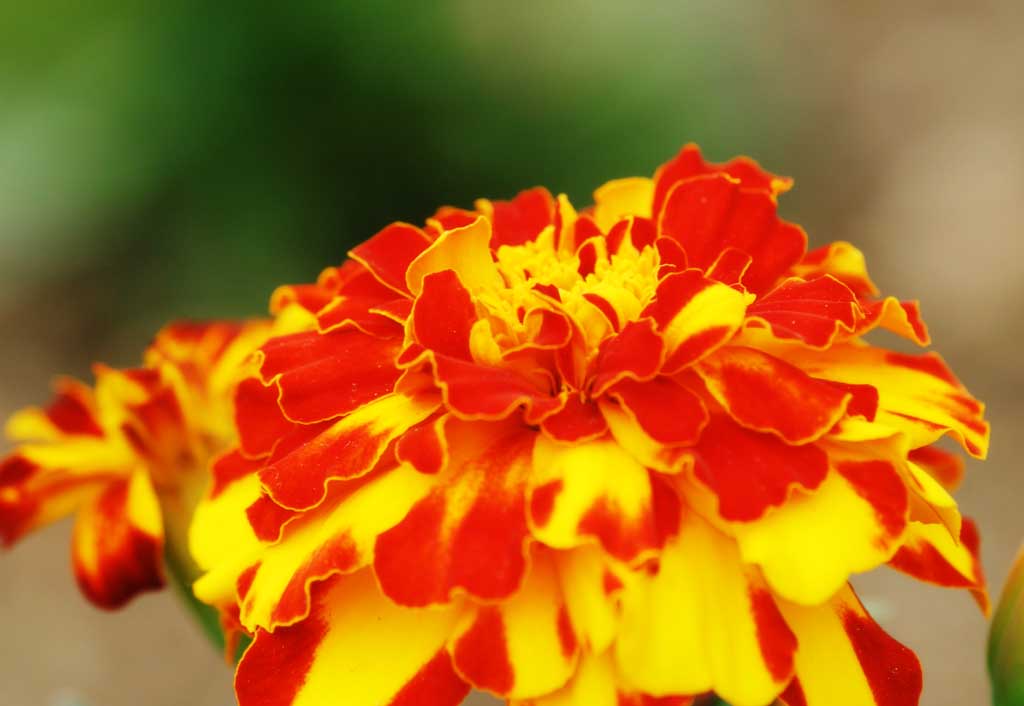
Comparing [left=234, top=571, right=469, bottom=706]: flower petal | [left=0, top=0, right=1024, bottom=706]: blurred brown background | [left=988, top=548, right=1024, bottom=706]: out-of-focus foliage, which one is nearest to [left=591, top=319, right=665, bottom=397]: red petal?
[left=234, top=571, right=469, bottom=706]: flower petal

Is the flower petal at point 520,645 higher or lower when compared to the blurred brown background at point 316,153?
higher

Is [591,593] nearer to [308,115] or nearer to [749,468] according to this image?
[749,468]

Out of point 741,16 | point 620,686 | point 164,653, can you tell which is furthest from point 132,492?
point 741,16

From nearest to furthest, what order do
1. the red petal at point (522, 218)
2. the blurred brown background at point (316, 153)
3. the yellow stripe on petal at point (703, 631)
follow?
1. the yellow stripe on petal at point (703, 631)
2. the red petal at point (522, 218)
3. the blurred brown background at point (316, 153)

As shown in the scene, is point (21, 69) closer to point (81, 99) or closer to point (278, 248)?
point (81, 99)

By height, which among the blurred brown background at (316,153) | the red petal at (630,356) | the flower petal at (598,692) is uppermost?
the red petal at (630,356)

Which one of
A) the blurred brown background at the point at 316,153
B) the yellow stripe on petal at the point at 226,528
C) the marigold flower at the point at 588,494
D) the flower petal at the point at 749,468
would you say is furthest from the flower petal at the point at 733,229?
the blurred brown background at the point at 316,153

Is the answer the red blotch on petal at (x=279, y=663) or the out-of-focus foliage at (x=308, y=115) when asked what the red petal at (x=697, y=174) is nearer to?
the red blotch on petal at (x=279, y=663)
